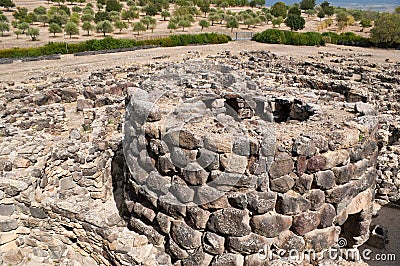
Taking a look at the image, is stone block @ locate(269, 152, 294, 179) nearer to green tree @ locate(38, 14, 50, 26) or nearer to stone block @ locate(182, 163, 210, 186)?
stone block @ locate(182, 163, 210, 186)

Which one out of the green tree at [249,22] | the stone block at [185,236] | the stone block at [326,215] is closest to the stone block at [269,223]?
the stone block at [326,215]

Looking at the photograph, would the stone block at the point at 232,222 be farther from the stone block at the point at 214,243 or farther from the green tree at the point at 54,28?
the green tree at the point at 54,28

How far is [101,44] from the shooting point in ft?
153

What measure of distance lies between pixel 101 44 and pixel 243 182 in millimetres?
42505

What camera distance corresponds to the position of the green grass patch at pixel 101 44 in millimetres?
40938

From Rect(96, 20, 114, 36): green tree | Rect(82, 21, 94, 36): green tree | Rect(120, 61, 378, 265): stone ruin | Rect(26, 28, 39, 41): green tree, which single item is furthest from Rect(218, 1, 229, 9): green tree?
Rect(120, 61, 378, 265): stone ruin

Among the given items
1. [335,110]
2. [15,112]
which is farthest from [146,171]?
[15,112]

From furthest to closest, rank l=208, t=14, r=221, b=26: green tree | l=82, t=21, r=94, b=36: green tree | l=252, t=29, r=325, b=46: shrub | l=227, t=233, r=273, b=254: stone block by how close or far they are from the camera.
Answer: l=208, t=14, r=221, b=26: green tree
l=82, t=21, r=94, b=36: green tree
l=252, t=29, r=325, b=46: shrub
l=227, t=233, r=273, b=254: stone block

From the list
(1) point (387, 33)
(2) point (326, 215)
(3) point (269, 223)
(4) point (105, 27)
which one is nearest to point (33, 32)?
(4) point (105, 27)

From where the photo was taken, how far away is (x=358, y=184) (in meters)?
8.60

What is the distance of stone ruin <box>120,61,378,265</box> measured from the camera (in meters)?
7.73

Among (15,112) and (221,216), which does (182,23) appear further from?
(221,216)

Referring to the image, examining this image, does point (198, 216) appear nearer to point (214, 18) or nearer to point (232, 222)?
point (232, 222)

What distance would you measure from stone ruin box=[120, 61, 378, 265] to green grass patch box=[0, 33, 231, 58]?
36.9 meters
